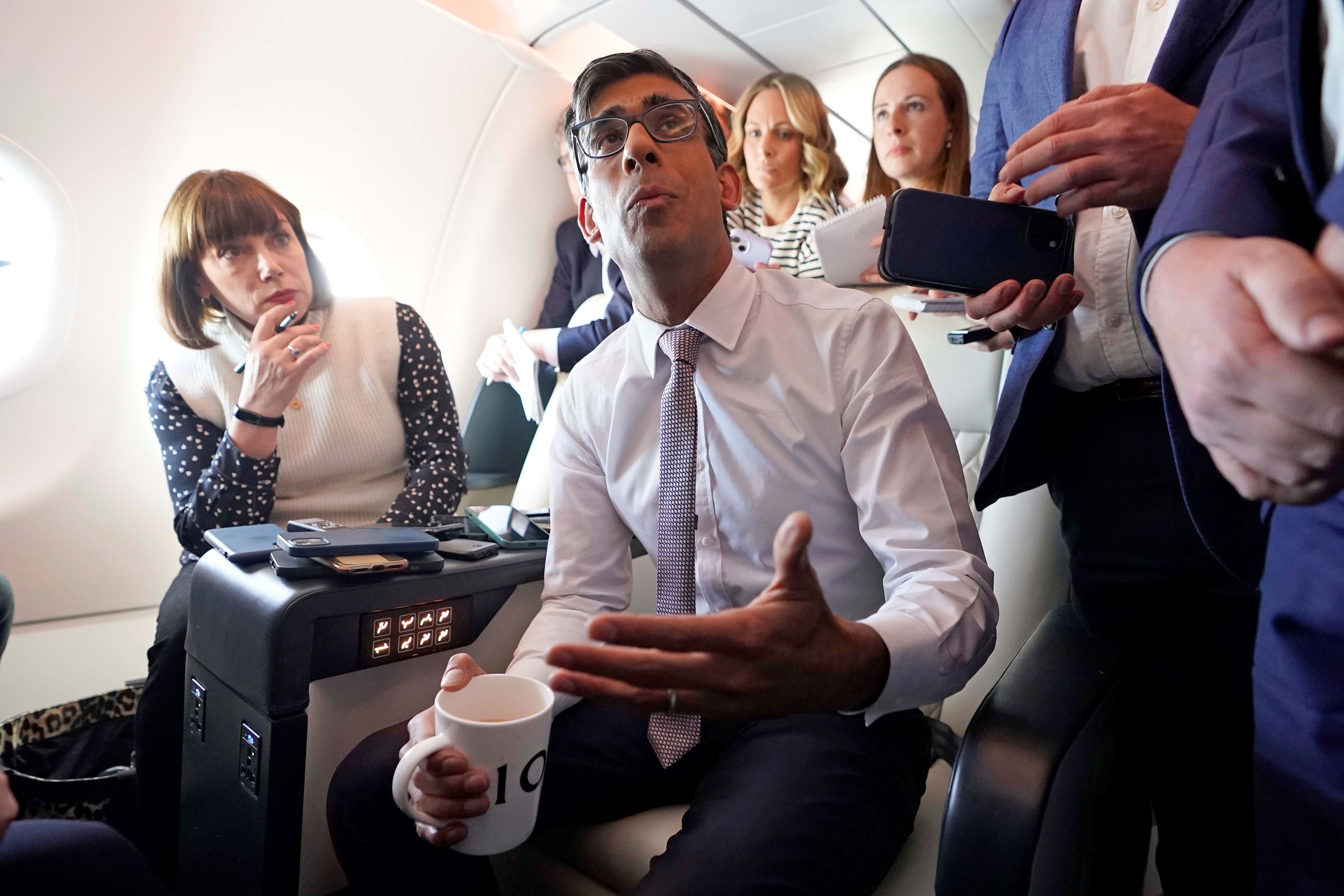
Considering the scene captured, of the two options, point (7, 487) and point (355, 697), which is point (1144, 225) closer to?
point (355, 697)

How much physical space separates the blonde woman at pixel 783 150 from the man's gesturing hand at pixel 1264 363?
2657mm

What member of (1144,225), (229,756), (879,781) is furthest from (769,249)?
(229,756)

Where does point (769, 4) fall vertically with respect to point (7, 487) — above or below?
above

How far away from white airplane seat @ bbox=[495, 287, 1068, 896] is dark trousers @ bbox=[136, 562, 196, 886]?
784 mm

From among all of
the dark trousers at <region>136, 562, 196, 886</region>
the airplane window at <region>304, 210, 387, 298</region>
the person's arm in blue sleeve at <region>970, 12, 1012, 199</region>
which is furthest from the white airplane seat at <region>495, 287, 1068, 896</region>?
the airplane window at <region>304, 210, 387, 298</region>

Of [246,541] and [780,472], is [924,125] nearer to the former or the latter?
[780,472]

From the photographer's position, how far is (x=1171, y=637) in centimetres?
97

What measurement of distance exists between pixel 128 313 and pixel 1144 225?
2.96 m

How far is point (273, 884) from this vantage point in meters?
1.03

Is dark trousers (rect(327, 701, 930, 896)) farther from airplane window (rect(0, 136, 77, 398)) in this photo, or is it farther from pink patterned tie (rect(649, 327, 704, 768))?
airplane window (rect(0, 136, 77, 398))

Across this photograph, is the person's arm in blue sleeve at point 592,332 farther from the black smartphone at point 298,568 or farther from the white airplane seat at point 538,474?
the black smartphone at point 298,568

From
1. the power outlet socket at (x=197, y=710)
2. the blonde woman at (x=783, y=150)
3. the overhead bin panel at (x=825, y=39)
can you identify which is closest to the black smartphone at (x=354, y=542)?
the power outlet socket at (x=197, y=710)

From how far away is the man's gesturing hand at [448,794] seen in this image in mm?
778

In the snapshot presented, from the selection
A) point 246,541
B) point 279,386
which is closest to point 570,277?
point 279,386
